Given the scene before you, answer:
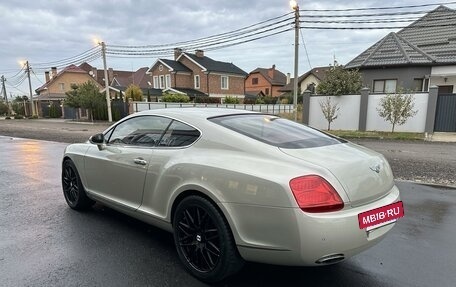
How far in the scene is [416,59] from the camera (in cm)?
2039

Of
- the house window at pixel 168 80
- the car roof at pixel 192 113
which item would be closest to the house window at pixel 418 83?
the car roof at pixel 192 113

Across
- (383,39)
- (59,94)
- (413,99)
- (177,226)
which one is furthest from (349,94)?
(59,94)

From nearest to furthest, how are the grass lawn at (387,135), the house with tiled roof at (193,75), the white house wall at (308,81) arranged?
the grass lawn at (387,135), the house with tiled roof at (193,75), the white house wall at (308,81)

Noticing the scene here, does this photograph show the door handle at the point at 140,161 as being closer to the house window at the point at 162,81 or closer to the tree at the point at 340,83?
the tree at the point at 340,83

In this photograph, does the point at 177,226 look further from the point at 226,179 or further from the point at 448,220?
the point at 448,220

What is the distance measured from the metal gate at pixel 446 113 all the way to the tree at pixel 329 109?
177 inches

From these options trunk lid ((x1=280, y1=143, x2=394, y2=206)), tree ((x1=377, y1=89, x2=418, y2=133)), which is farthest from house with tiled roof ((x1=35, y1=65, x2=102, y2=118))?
trunk lid ((x1=280, y1=143, x2=394, y2=206))

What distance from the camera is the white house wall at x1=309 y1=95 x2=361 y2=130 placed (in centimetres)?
1697

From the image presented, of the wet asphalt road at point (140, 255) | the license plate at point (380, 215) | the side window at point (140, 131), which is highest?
the side window at point (140, 131)

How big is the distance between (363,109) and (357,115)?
1.59 feet

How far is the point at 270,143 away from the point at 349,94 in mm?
15693

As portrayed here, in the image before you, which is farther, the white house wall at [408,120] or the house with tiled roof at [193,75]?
the house with tiled roof at [193,75]

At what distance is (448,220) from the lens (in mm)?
4371

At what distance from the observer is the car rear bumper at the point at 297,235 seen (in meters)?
2.36
